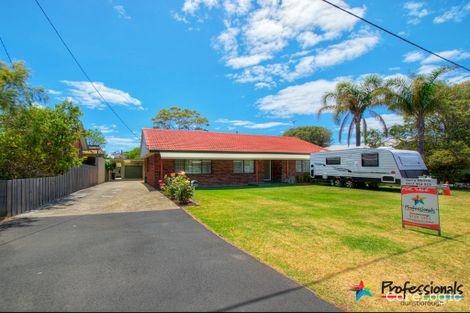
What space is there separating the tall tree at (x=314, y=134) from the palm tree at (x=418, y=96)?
34229mm

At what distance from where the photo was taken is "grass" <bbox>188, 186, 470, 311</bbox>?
367 cm

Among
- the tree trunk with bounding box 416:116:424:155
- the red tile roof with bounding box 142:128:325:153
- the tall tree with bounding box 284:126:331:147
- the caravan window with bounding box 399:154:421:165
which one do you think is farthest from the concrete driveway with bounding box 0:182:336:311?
the tall tree with bounding box 284:126:331:147

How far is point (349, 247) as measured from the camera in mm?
5117

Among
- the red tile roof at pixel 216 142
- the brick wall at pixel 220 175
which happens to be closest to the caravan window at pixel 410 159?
the red tile roof at pixel 216 142

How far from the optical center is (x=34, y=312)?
2867 mm

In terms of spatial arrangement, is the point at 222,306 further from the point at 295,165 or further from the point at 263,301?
the point at 295,165

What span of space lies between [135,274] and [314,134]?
53.9m

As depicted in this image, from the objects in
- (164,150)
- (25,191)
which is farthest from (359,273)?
(164,150)

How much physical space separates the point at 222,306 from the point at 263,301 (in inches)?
21.0

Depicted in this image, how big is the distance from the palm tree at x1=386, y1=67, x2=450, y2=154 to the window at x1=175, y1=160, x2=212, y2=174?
15.4 meters

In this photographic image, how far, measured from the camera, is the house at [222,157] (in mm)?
18156

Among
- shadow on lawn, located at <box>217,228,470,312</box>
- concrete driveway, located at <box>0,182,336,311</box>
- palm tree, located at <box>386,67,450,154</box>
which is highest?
palm tree, located at <box>386,67,450,154</box>

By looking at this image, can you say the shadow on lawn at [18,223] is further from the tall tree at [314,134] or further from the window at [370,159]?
the tall tree at [314,134]

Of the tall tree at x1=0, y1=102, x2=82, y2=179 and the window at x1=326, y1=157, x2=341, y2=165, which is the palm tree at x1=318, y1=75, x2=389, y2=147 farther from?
the tall tree at x1=0, y1=102, x2=82, y2=179
